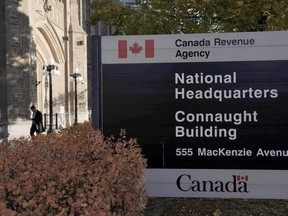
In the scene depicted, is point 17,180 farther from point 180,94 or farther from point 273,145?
point 273,145

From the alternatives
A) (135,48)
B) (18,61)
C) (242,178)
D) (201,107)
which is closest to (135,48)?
(135,48)

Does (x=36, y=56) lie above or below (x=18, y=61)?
above

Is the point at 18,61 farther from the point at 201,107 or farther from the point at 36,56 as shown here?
the point at 201,107

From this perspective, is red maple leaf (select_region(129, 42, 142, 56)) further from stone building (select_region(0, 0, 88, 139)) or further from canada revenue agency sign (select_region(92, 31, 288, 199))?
stone building (select_region(0, 0, 88, 139))

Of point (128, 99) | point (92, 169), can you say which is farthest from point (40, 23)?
point (92, 169)

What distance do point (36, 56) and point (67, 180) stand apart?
28663 millimetres

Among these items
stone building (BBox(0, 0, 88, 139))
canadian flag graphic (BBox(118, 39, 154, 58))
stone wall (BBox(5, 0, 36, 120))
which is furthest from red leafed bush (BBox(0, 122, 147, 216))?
stone wall (BBox(5, 0, 36, 120))

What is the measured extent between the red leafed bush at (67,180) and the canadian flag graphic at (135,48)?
1447 mm

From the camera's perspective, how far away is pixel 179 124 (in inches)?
210

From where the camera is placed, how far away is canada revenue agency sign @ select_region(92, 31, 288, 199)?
203 inches

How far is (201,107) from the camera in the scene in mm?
5281

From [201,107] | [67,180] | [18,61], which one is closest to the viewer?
[67,180]

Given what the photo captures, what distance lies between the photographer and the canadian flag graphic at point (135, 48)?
17.3 feet

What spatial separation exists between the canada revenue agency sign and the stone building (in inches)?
688
